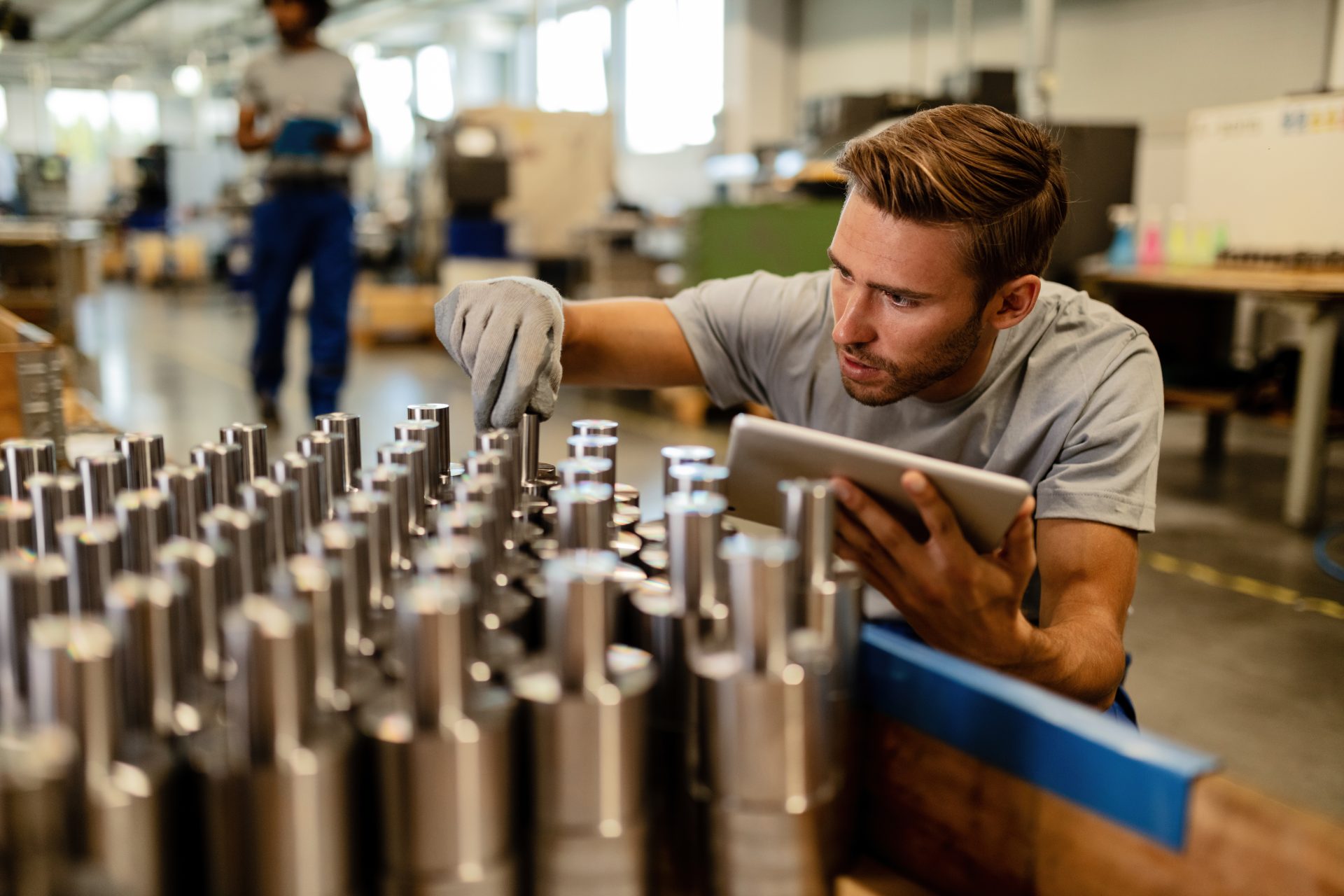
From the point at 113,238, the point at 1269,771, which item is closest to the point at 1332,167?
the point at 1269,771

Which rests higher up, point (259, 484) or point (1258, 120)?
point (1258, 120)

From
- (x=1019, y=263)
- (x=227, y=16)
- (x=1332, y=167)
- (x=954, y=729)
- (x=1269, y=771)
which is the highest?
(x=227, y=16)

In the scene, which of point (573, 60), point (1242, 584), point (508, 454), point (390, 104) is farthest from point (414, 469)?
point (390, 104)

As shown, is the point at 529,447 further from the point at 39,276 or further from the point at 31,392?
the point at 39,276

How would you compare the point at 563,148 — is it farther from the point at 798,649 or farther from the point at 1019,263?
the point at 798,649

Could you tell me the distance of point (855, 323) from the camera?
3.76ft

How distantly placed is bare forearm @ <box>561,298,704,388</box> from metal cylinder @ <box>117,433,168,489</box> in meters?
0.63

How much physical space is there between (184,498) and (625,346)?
0.84 m

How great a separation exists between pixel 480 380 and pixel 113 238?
46.4 feet

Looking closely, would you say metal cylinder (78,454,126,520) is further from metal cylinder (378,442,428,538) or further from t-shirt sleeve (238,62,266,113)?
t-shirt sleeve (238,62,266,113)

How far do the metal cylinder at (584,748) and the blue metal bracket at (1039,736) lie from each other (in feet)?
0.48

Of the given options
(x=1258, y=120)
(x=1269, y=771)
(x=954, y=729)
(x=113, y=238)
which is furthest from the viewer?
(x=113, y=238)

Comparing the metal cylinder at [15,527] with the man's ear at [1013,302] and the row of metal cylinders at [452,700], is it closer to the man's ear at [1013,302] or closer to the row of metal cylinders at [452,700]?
the row of metal cylinders at [452,700]

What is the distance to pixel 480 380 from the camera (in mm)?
1049
